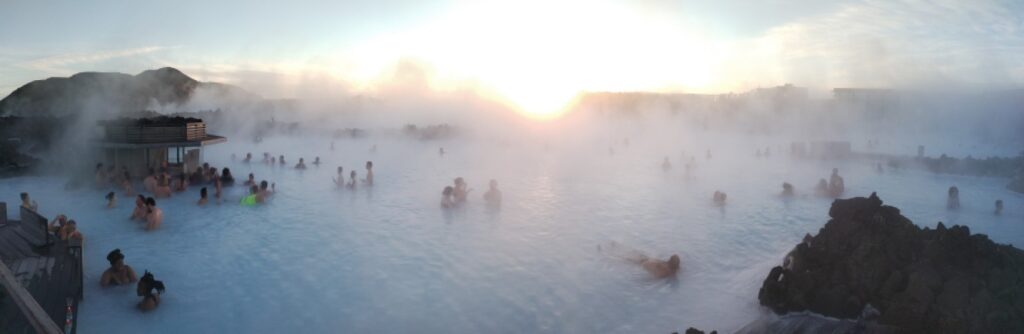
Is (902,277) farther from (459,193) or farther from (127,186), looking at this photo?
(127,186)

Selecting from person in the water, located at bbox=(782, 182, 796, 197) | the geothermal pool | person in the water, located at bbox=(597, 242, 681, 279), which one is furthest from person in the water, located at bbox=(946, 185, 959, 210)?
person in the water, located at bbox=(597, 242, 681, 279)

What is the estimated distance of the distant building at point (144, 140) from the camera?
45.4 ft

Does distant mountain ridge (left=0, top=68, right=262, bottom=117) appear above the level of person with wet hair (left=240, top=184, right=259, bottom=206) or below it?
above

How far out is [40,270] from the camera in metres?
6.50

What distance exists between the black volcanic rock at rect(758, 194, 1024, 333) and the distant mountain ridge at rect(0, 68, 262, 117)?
30064 mm

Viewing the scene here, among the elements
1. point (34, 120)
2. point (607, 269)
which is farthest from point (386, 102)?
point (607, 269)

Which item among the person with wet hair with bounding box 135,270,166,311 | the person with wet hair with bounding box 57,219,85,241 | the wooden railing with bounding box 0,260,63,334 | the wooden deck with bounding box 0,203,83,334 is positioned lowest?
the person with wet hair with bounding box 135,270,166,311

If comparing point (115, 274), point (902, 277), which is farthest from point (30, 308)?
point (902, 277)

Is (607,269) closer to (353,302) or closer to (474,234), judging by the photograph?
(474,234)

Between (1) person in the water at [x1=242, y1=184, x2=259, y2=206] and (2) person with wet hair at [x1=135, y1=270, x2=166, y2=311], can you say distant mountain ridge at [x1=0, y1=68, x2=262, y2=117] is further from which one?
(2) person with wet hair at [x1=135, y1=270, x2=166, y2=311]

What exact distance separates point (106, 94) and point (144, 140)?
35.5 meters

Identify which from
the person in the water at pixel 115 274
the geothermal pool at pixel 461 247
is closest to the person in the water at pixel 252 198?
the geothermal pool at pixel 461 247

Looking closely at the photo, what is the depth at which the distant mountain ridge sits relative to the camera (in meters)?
33.4

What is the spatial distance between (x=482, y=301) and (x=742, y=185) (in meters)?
13.2
